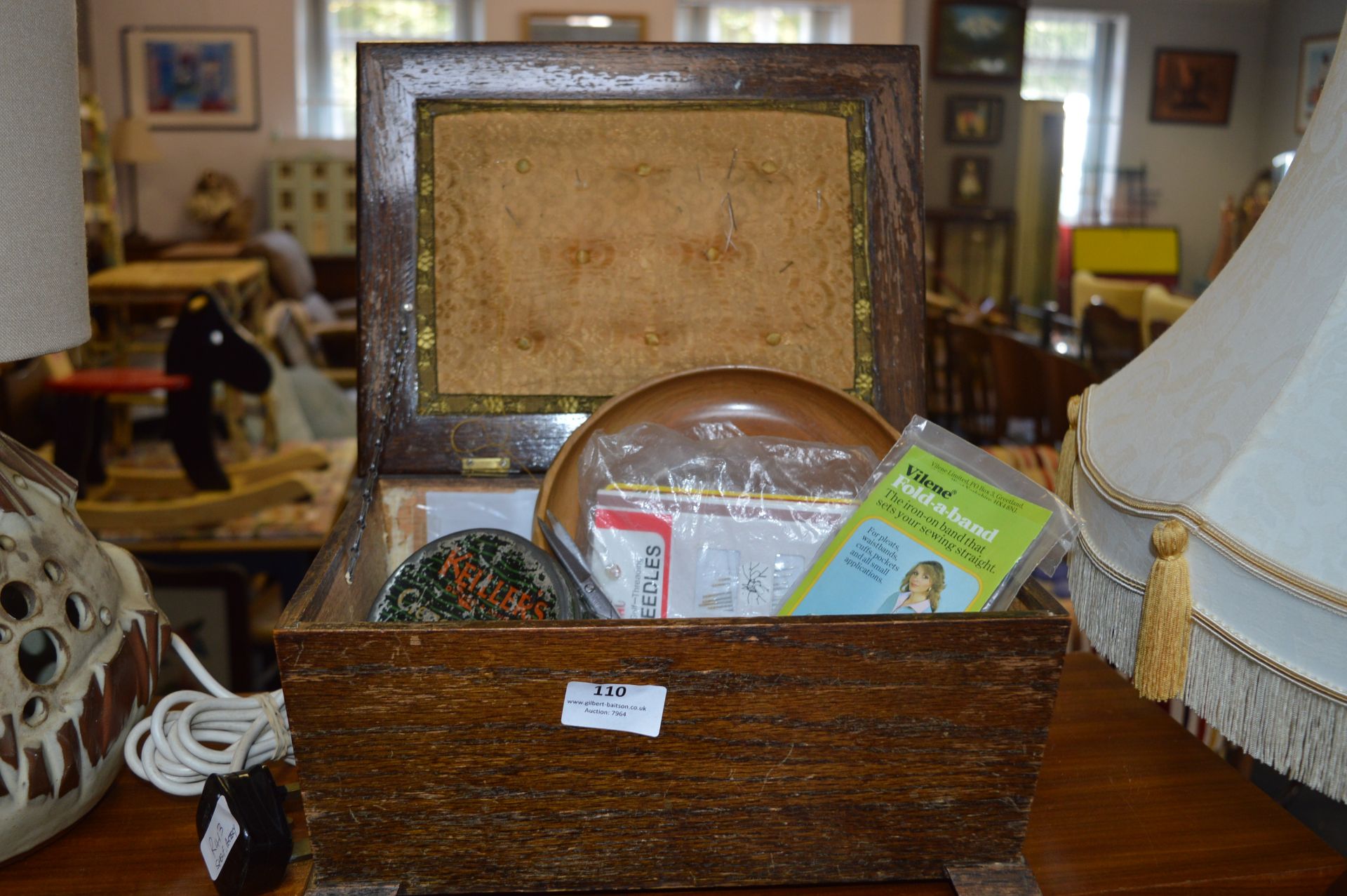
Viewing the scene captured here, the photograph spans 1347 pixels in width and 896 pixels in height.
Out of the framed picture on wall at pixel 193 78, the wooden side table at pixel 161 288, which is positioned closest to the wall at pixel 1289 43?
the wooden side table at pixel 161 288

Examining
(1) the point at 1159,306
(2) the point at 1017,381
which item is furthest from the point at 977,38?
(2) the point at 1017,381

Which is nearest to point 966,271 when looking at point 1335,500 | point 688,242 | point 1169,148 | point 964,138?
point 964,138

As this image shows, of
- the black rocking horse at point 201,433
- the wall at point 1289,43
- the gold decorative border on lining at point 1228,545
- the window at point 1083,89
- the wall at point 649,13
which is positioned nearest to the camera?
the gold decorative border on lining at point 1228,545

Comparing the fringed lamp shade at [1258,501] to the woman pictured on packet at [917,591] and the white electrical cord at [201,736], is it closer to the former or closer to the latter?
the woman pictured on packet at [917,591]

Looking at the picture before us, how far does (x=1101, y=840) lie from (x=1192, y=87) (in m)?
8.35

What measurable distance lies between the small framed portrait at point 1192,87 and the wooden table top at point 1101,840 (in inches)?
291

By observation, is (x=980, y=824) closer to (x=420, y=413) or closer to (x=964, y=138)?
(x=420, y=413)

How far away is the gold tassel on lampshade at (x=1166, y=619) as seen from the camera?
1.65ft

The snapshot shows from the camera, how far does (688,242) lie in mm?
999

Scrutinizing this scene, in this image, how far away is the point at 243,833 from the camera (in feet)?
2.20

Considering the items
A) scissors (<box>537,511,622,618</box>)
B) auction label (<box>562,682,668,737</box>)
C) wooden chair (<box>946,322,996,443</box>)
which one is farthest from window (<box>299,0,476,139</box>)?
auction label (<box>562,682,668,737</box>)

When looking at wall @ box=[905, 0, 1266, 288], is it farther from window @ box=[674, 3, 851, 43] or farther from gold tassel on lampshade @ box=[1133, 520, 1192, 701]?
gold tassel on lampshade @ box=[1133, 520, 1192, 701]

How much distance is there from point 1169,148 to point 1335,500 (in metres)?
8.72

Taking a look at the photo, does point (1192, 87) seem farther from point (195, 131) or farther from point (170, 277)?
point (195, 131)
